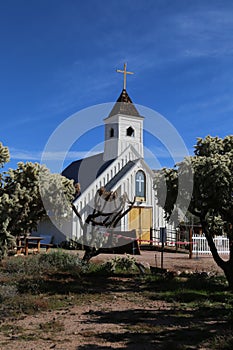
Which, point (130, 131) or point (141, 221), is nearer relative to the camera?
point (141, 221)

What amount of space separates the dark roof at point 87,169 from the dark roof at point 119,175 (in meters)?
1.26

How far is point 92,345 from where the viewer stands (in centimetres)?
630

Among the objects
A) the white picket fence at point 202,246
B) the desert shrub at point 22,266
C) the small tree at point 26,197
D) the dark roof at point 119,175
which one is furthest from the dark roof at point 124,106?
the small tree at point 26,197

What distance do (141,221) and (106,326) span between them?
2029 cm

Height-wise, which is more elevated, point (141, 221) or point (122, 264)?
point (141, 221)

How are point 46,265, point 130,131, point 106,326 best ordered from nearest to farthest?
point 106,326
point 46,265
point 130,131

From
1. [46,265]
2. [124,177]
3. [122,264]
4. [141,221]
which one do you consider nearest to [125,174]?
[124,177]

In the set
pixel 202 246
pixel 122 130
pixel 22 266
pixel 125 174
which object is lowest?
pixel 22 266

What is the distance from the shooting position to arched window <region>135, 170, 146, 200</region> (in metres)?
27.6

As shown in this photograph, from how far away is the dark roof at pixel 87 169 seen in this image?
96.1ft

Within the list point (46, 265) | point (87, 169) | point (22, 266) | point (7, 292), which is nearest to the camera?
point (7, 292)

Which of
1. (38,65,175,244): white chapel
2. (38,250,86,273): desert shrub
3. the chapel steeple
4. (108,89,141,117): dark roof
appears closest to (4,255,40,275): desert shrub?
(38,250,86,273): desert shrub

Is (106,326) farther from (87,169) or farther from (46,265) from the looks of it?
(87,169)

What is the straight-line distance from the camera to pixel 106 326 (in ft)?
24.5
